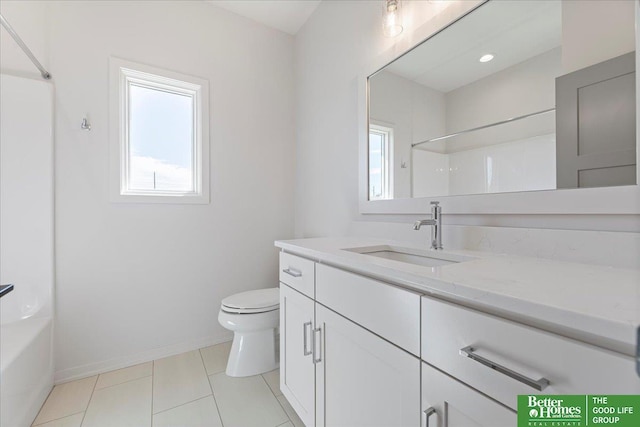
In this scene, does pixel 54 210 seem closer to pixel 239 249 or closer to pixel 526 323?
pixel 239 249

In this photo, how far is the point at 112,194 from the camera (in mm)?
1837

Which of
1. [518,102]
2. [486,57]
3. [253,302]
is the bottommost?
[253,302]

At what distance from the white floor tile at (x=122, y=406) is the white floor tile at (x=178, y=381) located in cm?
5

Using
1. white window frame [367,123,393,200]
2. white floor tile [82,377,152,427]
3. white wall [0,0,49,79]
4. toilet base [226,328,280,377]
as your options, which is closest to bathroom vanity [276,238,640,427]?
white window frame [367,123,393,200]

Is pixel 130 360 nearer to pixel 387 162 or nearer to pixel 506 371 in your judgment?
pixel 387 162

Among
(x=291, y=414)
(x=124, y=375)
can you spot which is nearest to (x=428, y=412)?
(x=291, y=414)

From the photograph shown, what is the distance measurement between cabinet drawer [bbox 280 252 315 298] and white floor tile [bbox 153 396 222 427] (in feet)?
2.53

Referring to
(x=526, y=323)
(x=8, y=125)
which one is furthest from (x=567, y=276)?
(x=8, y=125)

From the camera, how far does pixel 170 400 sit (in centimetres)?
154

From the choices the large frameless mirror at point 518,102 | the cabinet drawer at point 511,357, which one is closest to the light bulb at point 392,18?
the large frameless mirror at point 518,102

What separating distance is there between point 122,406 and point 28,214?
47.8 inches

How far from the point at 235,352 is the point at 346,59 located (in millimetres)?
2077

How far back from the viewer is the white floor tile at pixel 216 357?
6.07 ft

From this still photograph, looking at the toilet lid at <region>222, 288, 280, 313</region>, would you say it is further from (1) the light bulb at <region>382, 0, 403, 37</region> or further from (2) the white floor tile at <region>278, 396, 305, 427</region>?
Result: (1) the light bulb at <region>382, 0, 403, 37</region>
